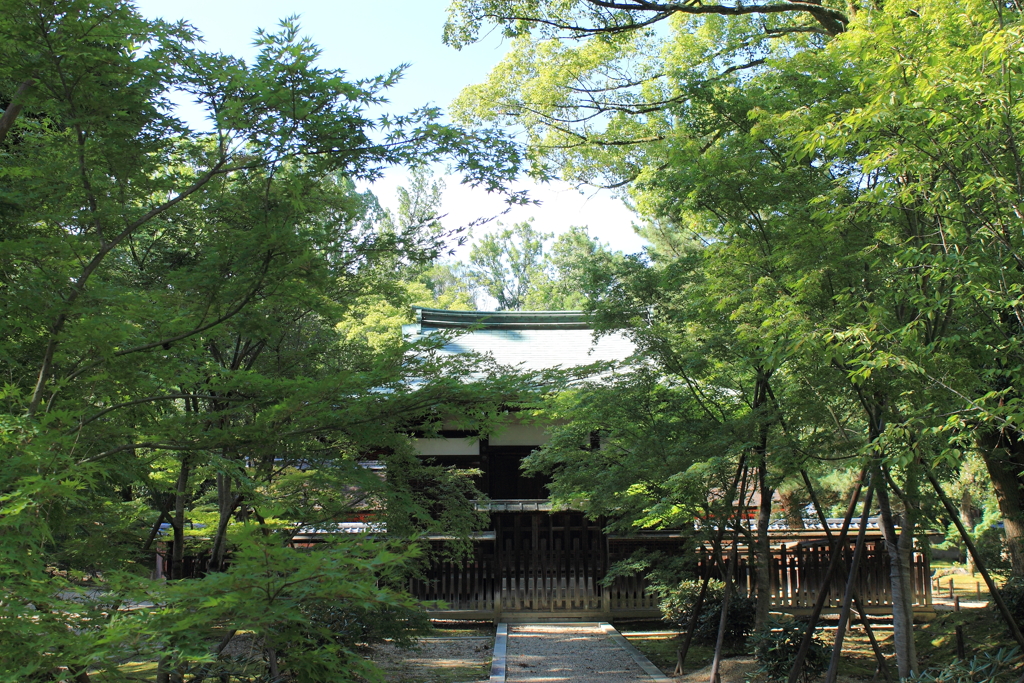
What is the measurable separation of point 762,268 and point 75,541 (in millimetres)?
5564

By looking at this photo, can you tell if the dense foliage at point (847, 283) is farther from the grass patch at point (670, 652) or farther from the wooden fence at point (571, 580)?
the wooden fence at point (571, 580)

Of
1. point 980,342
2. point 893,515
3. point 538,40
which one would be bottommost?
point 893,515

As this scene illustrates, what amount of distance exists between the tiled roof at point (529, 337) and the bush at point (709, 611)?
654 cm

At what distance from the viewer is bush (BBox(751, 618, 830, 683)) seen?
7355mm

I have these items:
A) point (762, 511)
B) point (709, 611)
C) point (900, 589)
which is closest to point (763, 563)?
point (762, 511)

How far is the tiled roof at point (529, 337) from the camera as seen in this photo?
1631 centimetres

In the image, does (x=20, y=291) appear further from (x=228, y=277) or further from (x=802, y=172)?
(x=802, y=172)

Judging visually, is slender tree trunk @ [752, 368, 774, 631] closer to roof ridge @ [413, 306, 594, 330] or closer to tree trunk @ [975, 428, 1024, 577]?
tree trunk @ [975, 428, 1024, 577]

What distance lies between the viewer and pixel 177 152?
14.7 feet

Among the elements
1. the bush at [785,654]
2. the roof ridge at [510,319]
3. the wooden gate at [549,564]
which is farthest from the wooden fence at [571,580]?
the roof ridge at [510,319]

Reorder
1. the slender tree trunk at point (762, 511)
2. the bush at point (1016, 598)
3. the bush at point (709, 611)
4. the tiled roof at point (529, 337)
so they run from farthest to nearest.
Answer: the tiled roof at point (529, 337)
the bush at point (709, 611)
the bush at point (1016, 598)
the slender tree trunk at point (762, 511)

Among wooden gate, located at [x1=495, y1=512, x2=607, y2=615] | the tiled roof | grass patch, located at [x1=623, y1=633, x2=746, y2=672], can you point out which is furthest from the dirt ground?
the tiled roof

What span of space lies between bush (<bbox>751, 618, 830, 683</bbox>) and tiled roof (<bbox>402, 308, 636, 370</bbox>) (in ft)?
28.3

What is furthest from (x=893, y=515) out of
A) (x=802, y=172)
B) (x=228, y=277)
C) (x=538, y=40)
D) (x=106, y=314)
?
(x=538, y=40)
